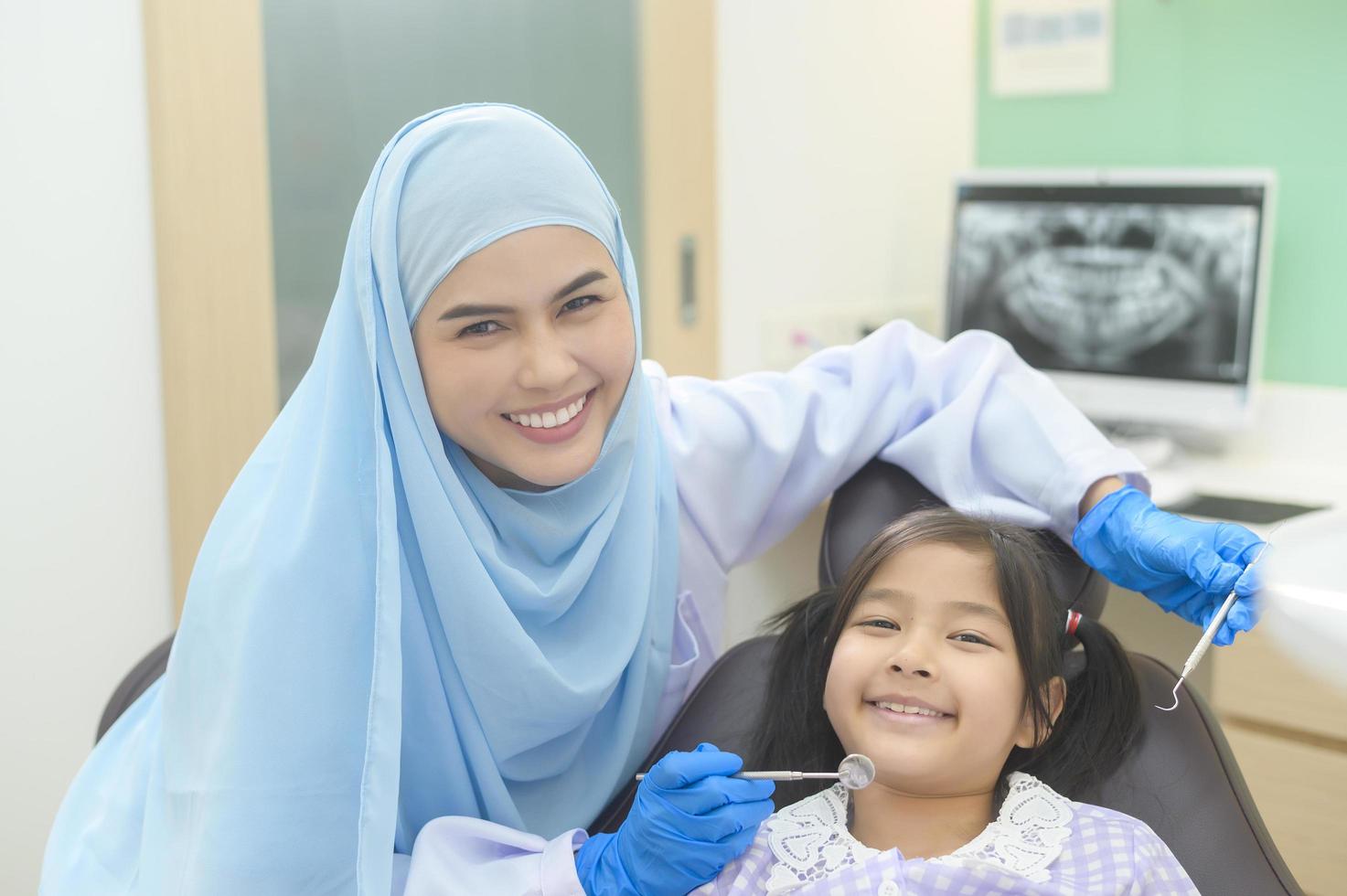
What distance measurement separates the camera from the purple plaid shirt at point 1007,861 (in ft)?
3.91

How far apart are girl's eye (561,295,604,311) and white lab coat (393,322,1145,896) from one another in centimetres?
32

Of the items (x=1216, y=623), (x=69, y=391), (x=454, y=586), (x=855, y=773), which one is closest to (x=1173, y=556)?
(x=1216, y=623)

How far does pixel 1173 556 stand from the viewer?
134cm

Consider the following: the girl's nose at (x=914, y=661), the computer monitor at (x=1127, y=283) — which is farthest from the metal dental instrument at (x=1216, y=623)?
the computer monitor at (x=1127, y=283)

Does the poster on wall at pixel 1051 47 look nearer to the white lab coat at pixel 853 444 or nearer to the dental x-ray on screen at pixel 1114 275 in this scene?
the dental x-ray on screen at pixel 1114 275

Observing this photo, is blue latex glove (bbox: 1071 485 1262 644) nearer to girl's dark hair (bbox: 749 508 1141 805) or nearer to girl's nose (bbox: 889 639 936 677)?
girl's dark hair (bbox: 749 508 1141 805)

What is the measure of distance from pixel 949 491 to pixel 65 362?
4.64ft

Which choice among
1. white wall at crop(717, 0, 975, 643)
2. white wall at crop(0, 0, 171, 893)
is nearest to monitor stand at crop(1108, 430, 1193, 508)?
white wall at crop(717, 0, 975, 643)

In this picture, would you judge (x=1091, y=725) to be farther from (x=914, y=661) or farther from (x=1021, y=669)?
(x=914, y=661)

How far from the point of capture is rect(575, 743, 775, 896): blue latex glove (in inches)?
48.5

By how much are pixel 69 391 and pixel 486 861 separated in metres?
1.22

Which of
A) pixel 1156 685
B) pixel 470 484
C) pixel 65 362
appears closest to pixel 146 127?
pixel 65 362

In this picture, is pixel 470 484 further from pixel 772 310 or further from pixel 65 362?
pixel 772 310

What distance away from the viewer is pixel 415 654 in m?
1.32
